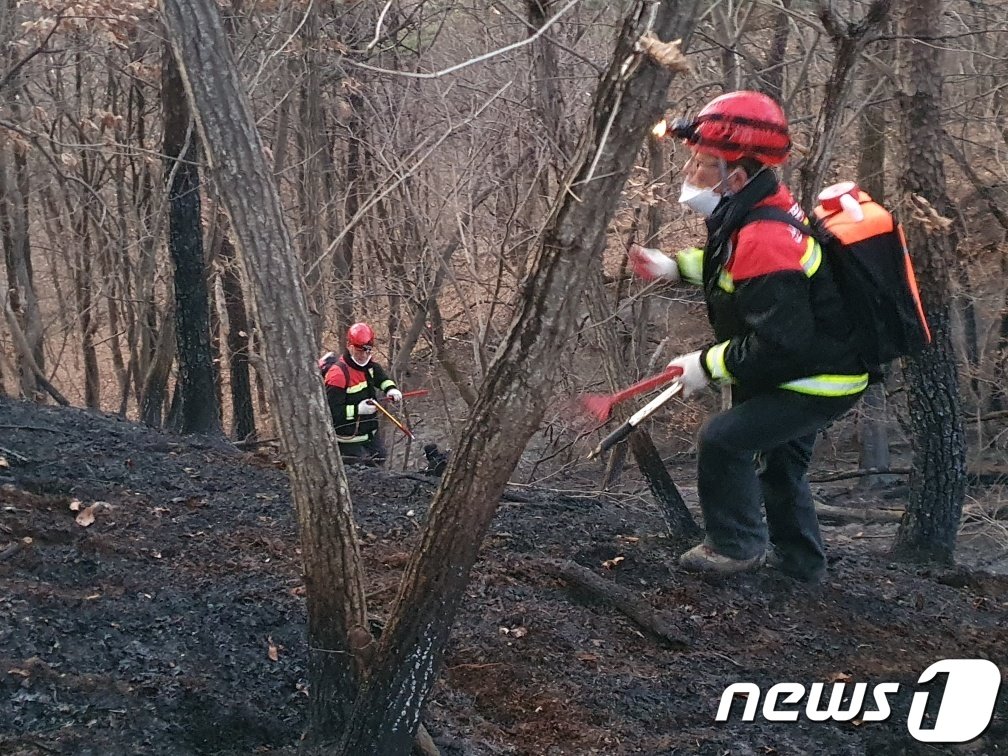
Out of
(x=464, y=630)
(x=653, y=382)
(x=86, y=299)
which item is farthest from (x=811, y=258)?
(x=86, y=299)

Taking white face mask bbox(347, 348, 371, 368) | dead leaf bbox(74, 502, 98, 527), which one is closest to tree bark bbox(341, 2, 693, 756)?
dead leaf bbox(74, 502, 98, 527)

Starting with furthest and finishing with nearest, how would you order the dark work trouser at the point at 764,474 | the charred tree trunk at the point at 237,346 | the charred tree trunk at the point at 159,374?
the charred tree trunk at the point at 237,346
the charred tree trunk at the point at 159,374
the dark work trouser at the point at 764,474

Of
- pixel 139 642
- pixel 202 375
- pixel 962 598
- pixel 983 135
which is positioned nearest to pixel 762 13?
pixel 983 135

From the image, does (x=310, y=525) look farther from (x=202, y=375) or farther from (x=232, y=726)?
(x=202, y=375)

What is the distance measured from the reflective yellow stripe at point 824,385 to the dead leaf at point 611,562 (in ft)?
4.09

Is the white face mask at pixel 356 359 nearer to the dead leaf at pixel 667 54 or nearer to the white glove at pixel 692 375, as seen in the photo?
the white glove at pixel 692 375

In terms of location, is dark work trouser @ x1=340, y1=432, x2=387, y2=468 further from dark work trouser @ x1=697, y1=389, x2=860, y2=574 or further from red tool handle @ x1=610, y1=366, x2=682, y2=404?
red tool handle @ x1=610, y1=366, x2=682, y2=404

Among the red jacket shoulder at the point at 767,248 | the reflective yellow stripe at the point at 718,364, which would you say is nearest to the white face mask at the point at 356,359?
the reflective yellow stripe at the point at 718,364

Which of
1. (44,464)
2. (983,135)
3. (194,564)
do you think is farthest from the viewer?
(983,135)

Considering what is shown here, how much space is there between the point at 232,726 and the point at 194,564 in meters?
1.48

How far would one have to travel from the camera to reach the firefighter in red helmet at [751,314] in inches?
148

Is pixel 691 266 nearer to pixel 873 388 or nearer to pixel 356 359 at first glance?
pixel 356 359

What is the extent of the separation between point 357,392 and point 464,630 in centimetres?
537

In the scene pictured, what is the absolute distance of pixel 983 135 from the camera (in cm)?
1249
